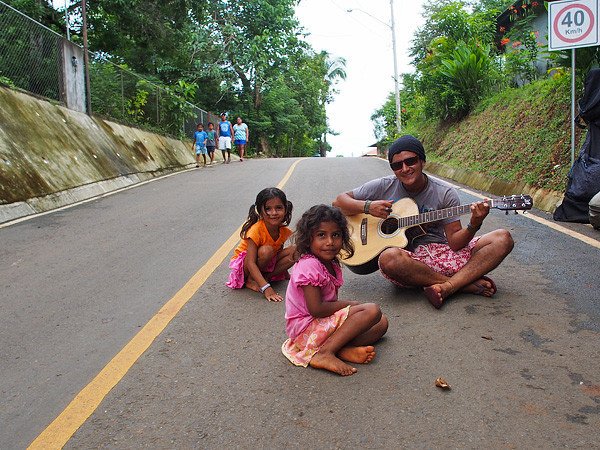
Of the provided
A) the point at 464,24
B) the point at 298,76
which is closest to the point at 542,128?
the point at 464,24

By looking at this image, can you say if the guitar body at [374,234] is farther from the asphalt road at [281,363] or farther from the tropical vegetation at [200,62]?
the tropical vegetation at [200,62]

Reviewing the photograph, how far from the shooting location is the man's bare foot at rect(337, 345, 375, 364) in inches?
138

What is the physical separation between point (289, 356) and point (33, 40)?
11949 mm

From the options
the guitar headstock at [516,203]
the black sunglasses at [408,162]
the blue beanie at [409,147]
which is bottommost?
the guitar headstock at [516,203]

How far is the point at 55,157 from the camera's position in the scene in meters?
11.5

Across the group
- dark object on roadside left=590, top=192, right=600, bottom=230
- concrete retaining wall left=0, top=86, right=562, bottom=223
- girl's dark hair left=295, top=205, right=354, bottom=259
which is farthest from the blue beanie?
concrete retaining wall left=0, top=86, right=562, bottom=223

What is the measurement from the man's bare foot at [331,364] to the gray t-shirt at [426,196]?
5.43 ft

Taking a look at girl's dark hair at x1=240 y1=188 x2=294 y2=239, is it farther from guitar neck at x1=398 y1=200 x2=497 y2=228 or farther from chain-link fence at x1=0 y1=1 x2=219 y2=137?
chain-link fence at x1=0 y1=1 x2=219 y2=137

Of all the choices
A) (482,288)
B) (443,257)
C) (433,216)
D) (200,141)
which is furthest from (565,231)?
(200,141)

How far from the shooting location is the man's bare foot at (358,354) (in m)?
3.50

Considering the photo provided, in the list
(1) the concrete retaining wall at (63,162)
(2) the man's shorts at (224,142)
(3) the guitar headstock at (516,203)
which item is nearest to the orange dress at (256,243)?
(3) the guitar headstock at (516,203)

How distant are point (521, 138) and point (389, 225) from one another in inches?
323

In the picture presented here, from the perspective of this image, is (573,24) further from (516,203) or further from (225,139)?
(225,139)

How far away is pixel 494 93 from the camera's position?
16594mm
